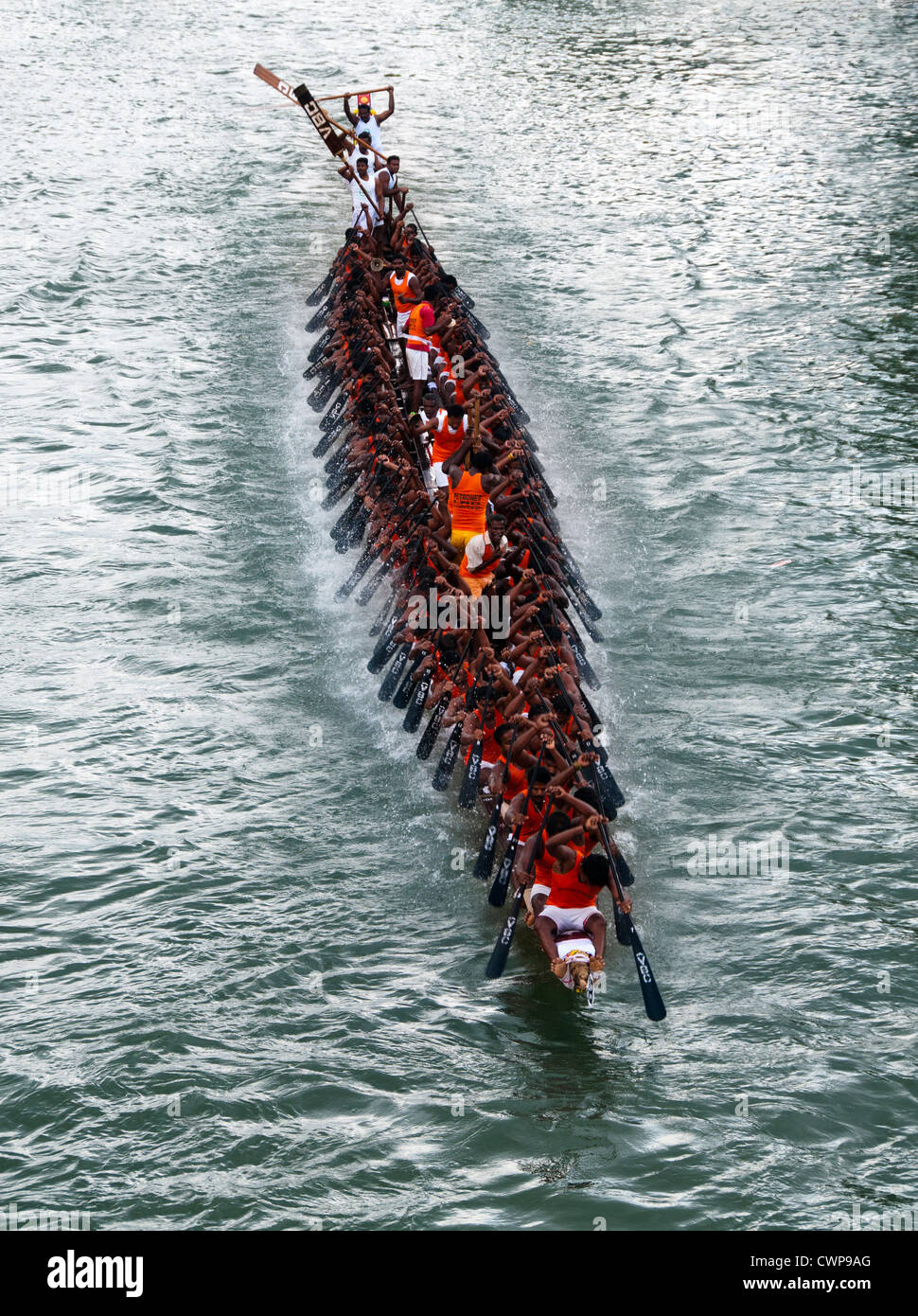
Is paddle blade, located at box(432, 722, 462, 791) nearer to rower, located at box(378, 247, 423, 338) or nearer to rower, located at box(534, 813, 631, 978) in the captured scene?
rower, located at box(534, 813, 631, 978)

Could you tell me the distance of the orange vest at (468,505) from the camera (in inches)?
690

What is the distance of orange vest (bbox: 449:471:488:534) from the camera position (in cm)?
1753

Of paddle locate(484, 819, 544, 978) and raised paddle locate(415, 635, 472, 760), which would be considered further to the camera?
raised paddle locate(415, 635, 472, 760)

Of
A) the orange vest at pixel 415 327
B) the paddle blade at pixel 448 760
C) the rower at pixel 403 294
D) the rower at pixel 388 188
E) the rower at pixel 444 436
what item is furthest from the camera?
the rower at pixel 388 188

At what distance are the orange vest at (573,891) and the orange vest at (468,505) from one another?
581 centimetres

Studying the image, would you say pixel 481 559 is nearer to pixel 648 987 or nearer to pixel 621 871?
pixel 621 871

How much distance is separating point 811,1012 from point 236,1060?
16.9 feet

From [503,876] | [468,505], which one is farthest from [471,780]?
[468,505]

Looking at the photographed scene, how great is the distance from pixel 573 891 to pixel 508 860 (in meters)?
1.02

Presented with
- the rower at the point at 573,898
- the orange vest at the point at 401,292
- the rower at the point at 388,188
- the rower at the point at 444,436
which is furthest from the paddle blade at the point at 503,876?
the rower at the point at 388,188

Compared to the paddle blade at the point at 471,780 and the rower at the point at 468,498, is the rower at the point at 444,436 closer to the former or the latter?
the rower at the point at 468,498

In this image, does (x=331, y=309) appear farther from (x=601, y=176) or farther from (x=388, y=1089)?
(x=388, y=1089)

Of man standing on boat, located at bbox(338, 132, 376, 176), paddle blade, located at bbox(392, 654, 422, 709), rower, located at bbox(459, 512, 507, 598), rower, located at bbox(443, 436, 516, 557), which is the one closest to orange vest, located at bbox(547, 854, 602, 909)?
paddle blade, located at bbox(392, 654, 422, 709)

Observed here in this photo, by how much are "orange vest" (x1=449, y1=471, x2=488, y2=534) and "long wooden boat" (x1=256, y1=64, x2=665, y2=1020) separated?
0.02m
